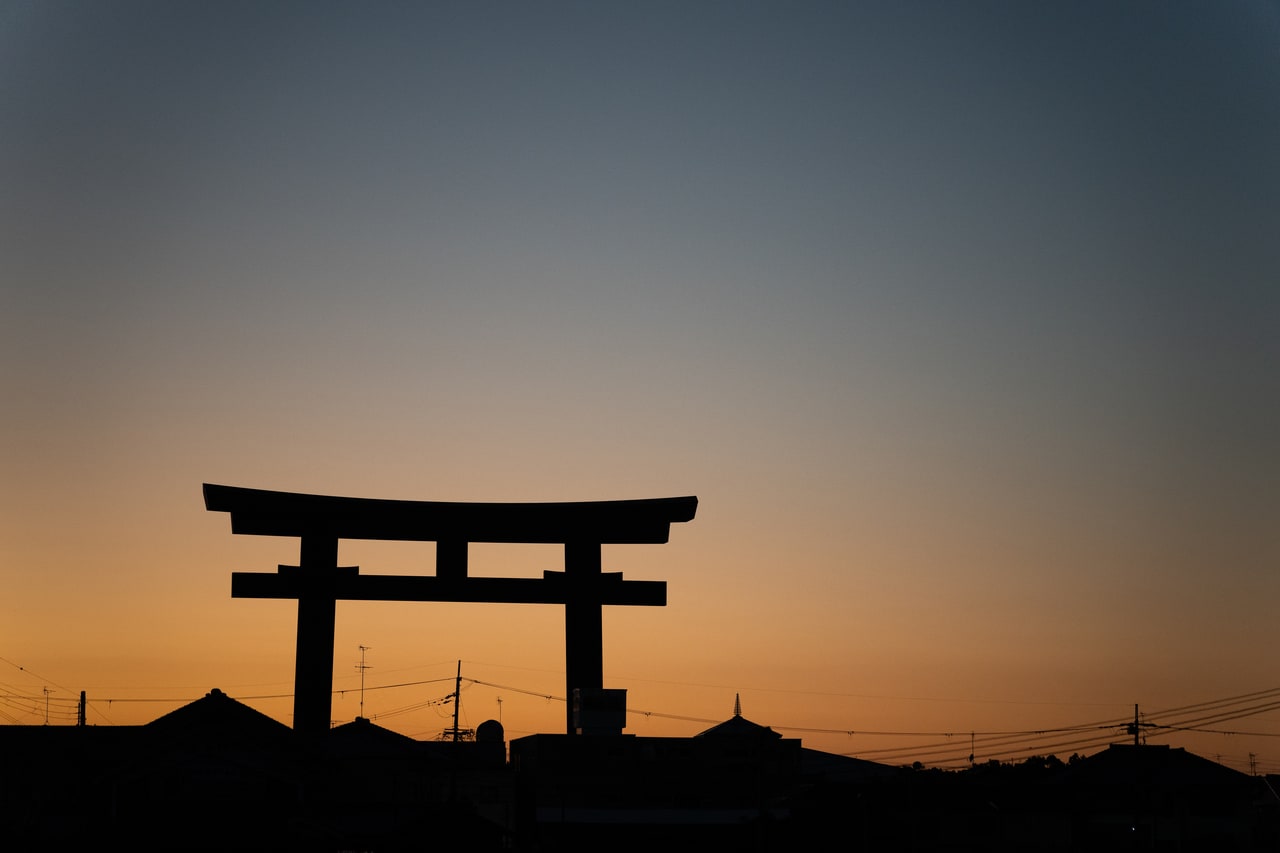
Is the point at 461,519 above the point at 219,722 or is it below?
above

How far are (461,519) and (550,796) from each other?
12.7m

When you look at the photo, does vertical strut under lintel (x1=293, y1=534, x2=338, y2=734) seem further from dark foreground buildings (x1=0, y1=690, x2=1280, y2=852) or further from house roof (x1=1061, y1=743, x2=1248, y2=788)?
house roof (x1=1061, y1=743, x2=1248, y2=788)

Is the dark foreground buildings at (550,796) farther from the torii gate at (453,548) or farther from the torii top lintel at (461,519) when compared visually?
the torii top lintel at (461,519)

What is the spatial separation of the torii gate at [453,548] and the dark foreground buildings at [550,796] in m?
2.73

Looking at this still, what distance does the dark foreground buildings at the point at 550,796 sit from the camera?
1102 inches

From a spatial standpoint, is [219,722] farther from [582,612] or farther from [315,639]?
[582,612]

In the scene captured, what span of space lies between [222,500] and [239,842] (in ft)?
24.0

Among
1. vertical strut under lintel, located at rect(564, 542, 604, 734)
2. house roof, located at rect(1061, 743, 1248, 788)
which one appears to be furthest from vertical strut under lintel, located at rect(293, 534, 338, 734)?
house roof, located at rect(1061, 743, 1248, 788)

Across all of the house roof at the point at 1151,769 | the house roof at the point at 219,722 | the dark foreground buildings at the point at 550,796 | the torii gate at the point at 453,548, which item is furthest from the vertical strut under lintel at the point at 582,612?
the house roof at the point at 1151,769

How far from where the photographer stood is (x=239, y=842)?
26.5 metres

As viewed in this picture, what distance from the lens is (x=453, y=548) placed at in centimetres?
3084

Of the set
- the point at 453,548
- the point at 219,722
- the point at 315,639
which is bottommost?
the point at 219,722

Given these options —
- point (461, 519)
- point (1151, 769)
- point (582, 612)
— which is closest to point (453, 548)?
point (461, 519)

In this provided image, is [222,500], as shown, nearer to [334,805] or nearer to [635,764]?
[334,805]
